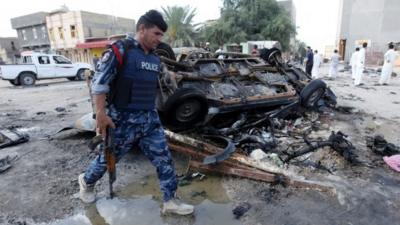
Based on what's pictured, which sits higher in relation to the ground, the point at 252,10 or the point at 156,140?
the point at 252,10

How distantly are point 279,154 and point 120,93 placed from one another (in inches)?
97.3

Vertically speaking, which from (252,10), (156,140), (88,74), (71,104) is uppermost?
(252,10)

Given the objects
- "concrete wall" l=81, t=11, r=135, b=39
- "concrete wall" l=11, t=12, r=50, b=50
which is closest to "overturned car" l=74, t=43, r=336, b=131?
"concrete wall" l=81, t=11, r=135, b=39

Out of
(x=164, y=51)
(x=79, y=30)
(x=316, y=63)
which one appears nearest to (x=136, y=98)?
(x=164, y=51)

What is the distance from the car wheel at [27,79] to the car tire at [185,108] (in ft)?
43.9

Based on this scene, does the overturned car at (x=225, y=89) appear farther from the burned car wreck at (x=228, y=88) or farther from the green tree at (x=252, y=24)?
the green tree at (x=252, y=24)

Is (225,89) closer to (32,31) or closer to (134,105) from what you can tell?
(134,105)

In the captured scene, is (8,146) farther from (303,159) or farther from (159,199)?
(303,159)

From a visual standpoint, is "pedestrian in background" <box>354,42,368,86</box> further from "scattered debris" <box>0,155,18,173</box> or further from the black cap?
"scattered debris" <box>0,155,18,173</box>

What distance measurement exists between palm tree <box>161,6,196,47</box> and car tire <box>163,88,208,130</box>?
22155 mm

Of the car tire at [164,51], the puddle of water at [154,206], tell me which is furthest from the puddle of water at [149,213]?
the car tire at [164,51]

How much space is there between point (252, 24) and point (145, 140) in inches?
983

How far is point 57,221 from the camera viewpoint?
267 centimetres

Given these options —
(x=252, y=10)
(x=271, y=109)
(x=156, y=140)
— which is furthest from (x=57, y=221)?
(x=252, y=10)
